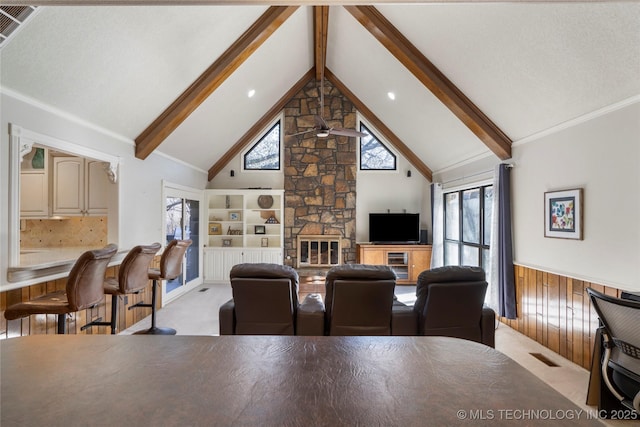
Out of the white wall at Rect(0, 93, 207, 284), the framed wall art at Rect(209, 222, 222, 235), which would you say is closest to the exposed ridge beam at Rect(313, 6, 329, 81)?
the white wall at Rect(0, 93, 207, 284)

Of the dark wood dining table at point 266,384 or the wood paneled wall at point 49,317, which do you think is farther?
the wood paneled wall at point 49,317

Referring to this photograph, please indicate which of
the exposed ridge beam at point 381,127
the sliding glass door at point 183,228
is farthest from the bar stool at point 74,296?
the exposed ridge beam at point 381,127

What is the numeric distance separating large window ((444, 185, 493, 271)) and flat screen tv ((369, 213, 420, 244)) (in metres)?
0.67

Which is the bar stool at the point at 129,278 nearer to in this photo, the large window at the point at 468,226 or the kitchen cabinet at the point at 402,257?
the kitchen cabinet at the point at 402,257

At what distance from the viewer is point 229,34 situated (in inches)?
150

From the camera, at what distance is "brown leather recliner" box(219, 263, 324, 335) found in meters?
2.50

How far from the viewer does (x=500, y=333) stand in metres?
3.94

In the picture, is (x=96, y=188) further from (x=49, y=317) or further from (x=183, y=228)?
(x=183, y=228)

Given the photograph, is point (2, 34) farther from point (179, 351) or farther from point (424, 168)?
point (424, 168)

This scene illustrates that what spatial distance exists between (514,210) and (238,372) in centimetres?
433

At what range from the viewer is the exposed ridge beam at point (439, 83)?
13.2 feet

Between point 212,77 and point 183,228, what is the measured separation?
9.72ft

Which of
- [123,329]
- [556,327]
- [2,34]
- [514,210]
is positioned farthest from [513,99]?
[123,329]

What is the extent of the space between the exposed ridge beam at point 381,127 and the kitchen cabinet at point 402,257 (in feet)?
5.75
